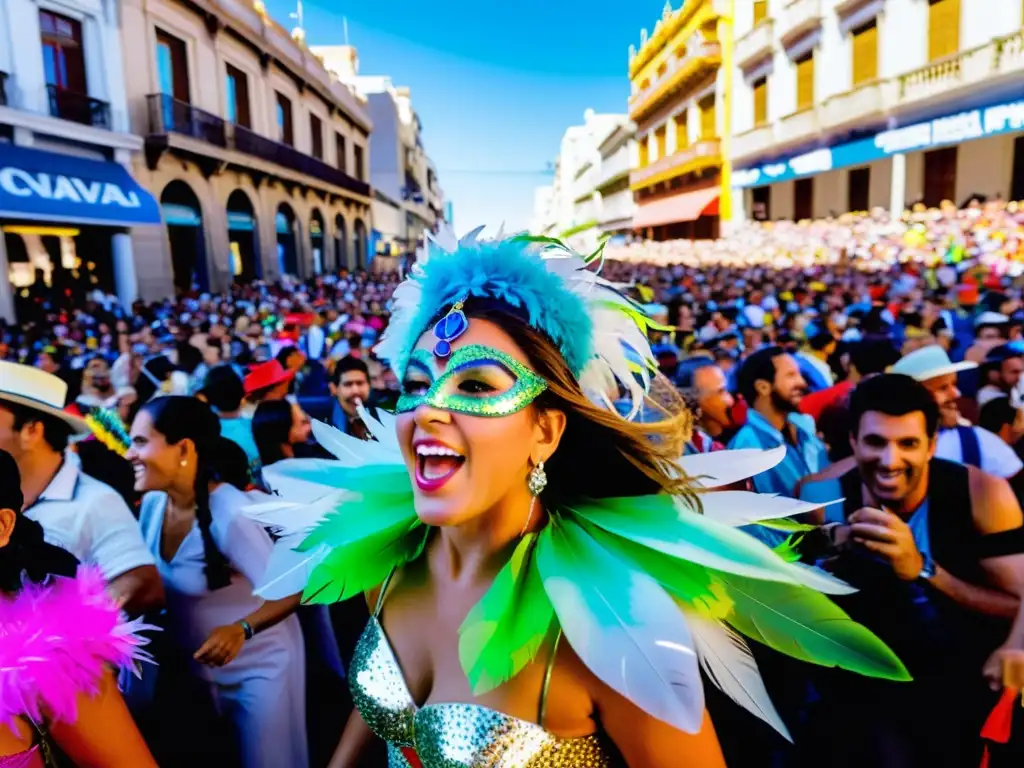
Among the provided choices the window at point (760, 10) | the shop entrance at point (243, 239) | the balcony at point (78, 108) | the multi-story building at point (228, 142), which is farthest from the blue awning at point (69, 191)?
the window at point (760, 10)

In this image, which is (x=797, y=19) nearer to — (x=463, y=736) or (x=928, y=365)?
(x=928, y=365)

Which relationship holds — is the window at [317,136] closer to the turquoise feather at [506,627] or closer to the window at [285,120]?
the window at [285,120]

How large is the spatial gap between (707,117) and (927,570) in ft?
107

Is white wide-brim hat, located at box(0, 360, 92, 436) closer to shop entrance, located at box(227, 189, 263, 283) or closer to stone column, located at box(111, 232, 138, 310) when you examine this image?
stone column, located at box(111, 232, 138, 310)

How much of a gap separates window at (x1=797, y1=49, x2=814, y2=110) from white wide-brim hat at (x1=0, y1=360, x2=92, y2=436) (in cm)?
2435

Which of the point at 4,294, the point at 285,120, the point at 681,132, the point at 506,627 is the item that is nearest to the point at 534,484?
the point at 506,627

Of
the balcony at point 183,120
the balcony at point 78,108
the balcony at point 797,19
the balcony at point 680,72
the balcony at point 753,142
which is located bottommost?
the balcony at point 78,108

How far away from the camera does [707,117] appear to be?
31.4 m

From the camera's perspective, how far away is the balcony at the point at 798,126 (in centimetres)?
2244

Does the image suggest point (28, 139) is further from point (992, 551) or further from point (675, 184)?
point (675, 184)

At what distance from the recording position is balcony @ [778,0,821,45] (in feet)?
71.5

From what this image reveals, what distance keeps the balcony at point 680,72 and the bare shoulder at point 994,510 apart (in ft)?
98.7

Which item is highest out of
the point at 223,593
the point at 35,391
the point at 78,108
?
the point at 78,108

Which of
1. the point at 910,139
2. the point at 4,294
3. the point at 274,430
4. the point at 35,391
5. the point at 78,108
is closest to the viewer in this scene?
the point at 35,391
